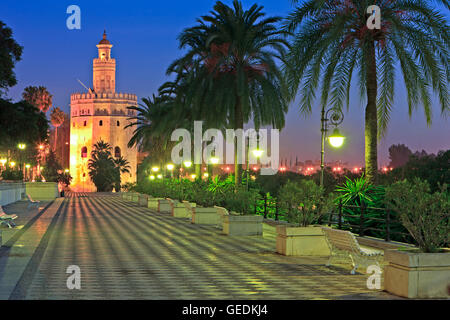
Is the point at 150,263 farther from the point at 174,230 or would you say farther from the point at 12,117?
the point at 12,117

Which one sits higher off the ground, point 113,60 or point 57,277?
point 113,60

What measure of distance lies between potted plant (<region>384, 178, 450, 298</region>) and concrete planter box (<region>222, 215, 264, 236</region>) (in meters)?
7.42

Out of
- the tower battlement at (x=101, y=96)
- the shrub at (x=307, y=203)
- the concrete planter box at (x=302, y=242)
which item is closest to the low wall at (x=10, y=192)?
the shrub at (x=307, y=203)

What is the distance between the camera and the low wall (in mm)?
25478

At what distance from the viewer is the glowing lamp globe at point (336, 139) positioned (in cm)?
1633

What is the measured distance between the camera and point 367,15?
15.2m

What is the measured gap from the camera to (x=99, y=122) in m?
100

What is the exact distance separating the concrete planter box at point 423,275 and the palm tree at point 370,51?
7.68m

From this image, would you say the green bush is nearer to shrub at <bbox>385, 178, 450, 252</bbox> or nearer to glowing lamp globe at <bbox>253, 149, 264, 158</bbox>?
shrub at <bbox>385, 178, 450, 252</bbox>

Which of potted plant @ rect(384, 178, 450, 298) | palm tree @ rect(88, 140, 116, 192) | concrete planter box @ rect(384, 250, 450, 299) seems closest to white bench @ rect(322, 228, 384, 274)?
potted plant @ rect(384, 178, 450, 298)

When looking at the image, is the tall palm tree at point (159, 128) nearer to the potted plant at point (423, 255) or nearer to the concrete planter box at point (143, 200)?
the concrete planter box at point (143, 200)

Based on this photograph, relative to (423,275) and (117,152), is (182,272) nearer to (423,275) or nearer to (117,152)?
(423,275)
